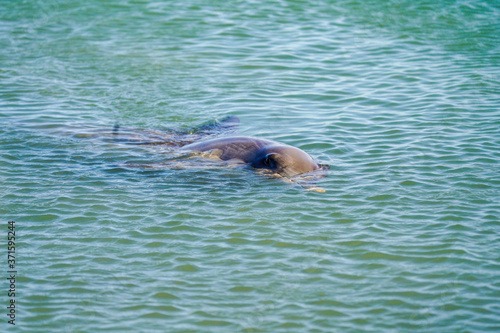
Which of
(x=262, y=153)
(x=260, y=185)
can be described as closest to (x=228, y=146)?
(x=262, y=153)

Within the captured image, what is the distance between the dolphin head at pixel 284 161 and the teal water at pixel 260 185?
0.72 feet

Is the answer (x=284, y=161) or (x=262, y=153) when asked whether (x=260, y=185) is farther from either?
(x=262, y=153)

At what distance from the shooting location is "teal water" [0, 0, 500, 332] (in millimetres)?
6109

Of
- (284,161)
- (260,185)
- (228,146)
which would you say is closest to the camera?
(260,185)

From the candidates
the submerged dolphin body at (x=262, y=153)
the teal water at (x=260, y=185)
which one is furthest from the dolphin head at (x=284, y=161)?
the teal water at (x=260, y=185)

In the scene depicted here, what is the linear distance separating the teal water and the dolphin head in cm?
22

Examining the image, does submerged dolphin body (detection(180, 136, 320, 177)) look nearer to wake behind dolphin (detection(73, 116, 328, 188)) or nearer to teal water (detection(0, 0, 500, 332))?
wake behind dolphin (detection(73, 116, 328, 188))

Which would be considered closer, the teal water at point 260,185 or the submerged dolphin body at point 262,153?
the teal water at point 260,185

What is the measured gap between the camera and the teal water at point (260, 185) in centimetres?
611

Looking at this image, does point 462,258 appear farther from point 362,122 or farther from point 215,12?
point 215,12

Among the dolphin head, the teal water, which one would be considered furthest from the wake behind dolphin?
the teal water

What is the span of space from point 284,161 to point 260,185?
1.52 feet

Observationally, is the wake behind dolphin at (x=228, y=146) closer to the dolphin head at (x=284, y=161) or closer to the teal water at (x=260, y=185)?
the dolphin head at (x=284, y=161)

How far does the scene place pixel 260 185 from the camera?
8508 mm
